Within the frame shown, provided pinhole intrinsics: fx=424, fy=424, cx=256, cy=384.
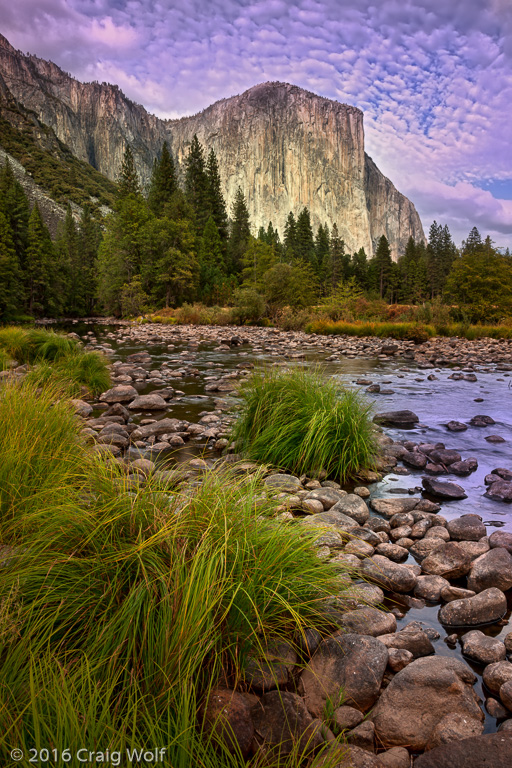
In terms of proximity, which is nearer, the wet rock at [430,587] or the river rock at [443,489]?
the wet rock at [430,587]

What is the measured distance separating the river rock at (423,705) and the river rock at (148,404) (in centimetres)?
605

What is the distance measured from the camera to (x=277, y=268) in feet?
103

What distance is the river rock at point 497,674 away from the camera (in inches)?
75.9

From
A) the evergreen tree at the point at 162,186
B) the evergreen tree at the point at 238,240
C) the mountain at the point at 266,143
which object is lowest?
the evergreen tree at the point at 238,240

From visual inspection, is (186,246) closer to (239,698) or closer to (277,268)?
(277,268)

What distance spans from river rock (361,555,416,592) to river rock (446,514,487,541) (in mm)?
812

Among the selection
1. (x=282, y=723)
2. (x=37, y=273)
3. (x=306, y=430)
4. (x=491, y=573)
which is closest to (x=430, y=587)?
(x=491, y=573)

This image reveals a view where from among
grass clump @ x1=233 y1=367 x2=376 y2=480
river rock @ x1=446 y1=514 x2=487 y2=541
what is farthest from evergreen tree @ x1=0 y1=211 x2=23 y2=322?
river rock @ x1=446 y1=514 x2=487 y2=541

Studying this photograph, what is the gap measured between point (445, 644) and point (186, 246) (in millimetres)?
41332

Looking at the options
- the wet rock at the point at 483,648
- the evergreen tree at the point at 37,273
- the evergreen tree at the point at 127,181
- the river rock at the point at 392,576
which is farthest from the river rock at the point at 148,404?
the evergreen tree at the point at 127,181

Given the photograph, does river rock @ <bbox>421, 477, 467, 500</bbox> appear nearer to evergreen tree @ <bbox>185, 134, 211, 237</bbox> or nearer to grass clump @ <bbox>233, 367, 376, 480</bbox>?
grass clump @ <bbox>233, 367, 376, 480</bbox>

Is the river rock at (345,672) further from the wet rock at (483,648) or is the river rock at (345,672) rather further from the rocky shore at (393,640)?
the wet rock at (483,648)

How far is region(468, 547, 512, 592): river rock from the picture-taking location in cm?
275

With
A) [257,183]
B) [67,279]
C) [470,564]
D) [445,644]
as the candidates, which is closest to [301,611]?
[445,644]
